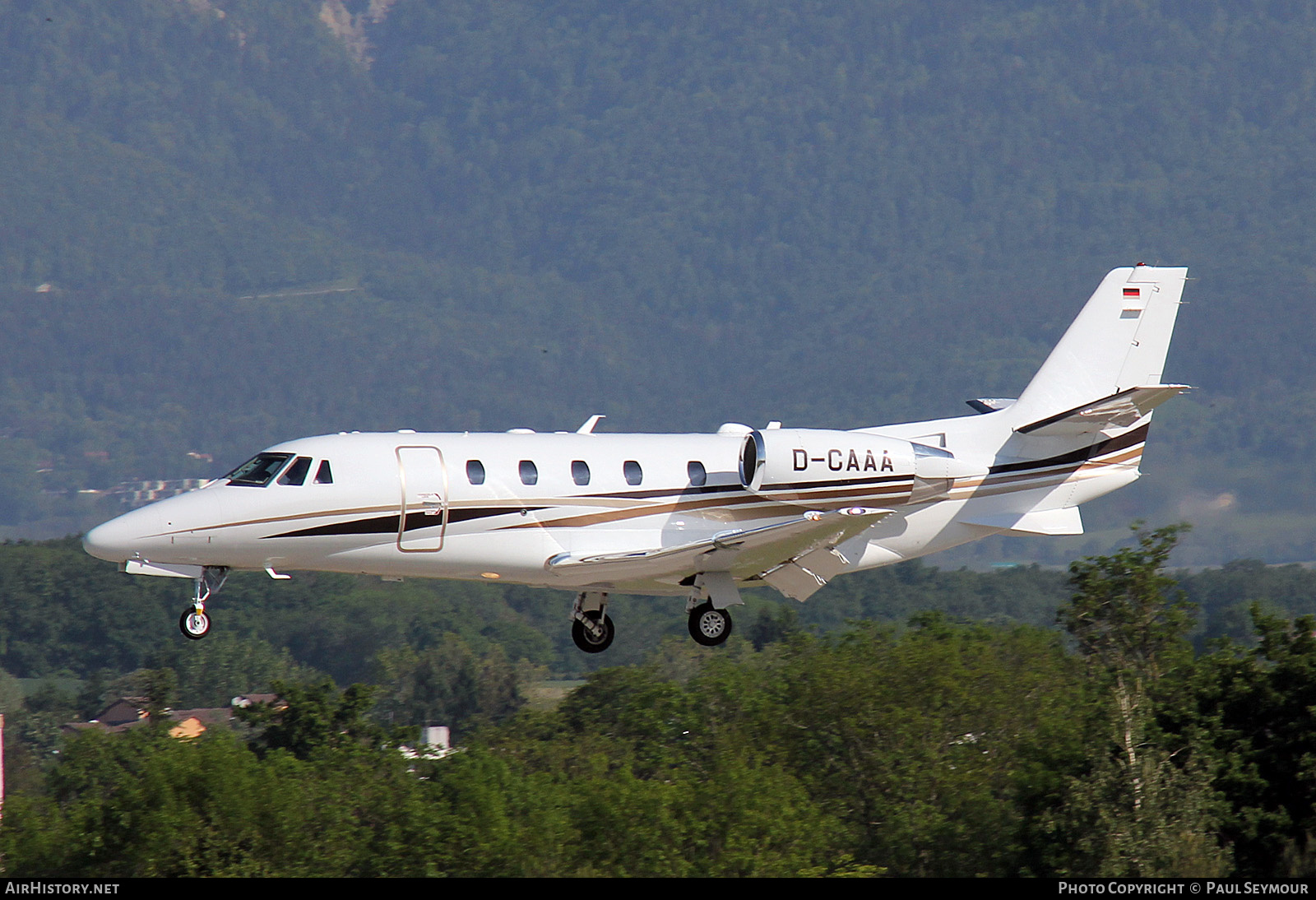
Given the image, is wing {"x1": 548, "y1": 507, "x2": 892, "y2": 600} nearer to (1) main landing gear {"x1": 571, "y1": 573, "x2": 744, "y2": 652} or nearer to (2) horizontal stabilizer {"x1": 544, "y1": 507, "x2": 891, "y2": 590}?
(2) horizontal stabilizer {"x1": 544, "y1": 507, "x2": 891, "y2": 590}

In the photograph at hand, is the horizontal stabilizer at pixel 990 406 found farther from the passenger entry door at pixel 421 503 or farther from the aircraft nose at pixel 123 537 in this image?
the aircraft nose at pixel 123 537

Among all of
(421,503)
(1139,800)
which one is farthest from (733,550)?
(1139,800)

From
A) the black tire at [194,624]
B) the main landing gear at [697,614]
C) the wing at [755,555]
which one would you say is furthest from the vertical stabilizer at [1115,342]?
the black tire at [194,624]

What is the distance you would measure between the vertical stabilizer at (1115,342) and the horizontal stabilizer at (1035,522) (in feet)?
6.99

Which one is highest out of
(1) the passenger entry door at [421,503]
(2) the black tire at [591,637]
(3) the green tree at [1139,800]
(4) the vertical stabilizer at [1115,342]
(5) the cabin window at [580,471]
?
(4) the vertical stabilizer at [1115,342]

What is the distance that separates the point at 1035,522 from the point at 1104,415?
86.5 inches

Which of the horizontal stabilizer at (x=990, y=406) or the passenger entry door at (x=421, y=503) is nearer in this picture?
the passenger entry door at (x=421, y=503)

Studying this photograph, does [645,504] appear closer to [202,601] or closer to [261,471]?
[261,471]

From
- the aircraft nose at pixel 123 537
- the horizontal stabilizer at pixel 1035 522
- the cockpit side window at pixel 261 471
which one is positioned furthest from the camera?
the horizontal stabilizer at pixel 1035 522

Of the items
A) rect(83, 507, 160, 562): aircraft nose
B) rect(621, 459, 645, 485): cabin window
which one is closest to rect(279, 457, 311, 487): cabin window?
rect(83, 507, 160, 562): aircraft nose

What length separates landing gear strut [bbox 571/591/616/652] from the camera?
28.6 m

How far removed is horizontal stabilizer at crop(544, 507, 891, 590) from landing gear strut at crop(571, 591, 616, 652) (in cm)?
130

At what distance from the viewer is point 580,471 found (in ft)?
88.9

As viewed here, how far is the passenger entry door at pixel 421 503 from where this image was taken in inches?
1027
